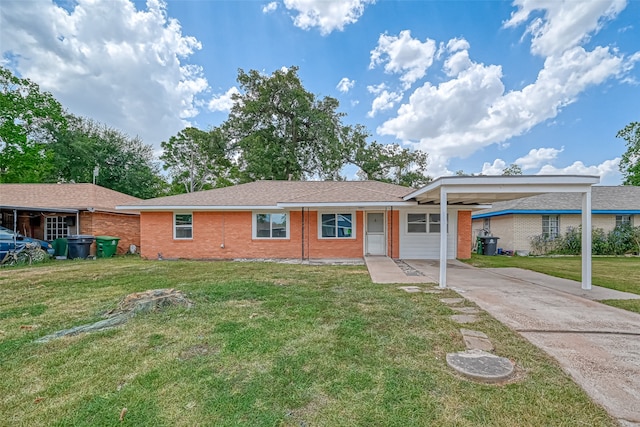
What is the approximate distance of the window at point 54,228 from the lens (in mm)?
15430

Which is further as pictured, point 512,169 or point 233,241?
point 512,169

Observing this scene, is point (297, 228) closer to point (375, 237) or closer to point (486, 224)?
point (375, 237)

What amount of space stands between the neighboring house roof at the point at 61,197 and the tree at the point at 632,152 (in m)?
42.4

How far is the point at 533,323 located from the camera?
14.9 ft

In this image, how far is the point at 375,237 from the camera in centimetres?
1272

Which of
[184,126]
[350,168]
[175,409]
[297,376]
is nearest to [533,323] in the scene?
[297,376]

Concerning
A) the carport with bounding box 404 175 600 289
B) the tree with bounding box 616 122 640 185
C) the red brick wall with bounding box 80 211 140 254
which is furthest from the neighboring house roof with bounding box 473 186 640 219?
the red brick wall with bounding box 80 211 140 254

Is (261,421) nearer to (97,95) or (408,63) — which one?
(408,63)

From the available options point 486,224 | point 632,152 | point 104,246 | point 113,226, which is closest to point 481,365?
point 104,246

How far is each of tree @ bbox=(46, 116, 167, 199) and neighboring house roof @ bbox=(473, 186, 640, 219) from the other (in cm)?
2763

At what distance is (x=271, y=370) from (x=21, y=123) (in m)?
32.6

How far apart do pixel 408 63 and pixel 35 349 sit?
1843 centimetres

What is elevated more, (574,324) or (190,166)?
(190,166)

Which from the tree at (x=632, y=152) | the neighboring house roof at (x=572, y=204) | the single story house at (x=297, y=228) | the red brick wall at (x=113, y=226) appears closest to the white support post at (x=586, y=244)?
the single story house at (x=297, y=228)
